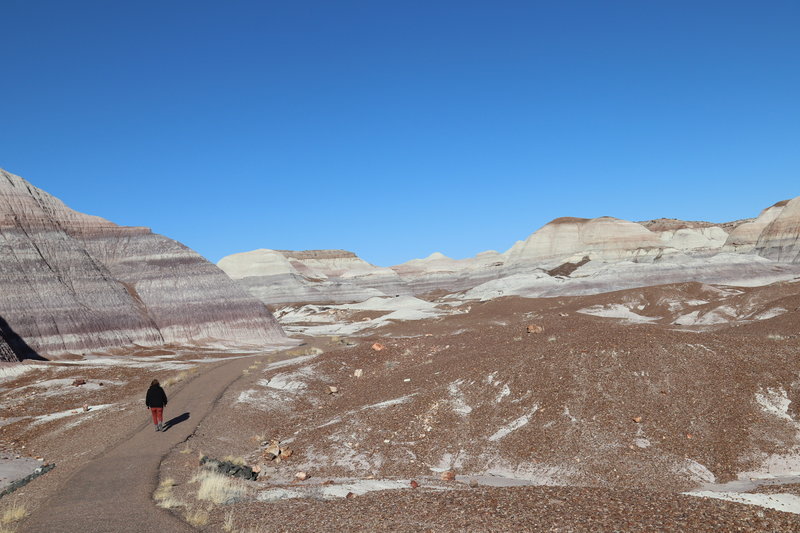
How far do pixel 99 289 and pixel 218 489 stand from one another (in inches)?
1483

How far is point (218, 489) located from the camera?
11.1 m

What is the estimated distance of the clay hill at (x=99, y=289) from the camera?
38.2m

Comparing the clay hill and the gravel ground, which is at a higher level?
the clay hill

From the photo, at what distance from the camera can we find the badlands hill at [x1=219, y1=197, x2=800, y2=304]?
7519 centimetres

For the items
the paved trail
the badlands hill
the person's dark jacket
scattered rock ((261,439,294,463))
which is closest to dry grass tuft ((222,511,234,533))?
the paved trail

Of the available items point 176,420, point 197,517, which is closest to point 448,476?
point 197,517

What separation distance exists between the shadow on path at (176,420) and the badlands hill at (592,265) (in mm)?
61920

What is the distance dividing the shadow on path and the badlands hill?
61920 mm

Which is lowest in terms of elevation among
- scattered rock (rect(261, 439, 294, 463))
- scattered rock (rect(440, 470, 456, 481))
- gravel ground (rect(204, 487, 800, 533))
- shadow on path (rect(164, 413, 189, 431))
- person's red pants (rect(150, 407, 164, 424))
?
scattered rock (rect(440, 470, 456, 481))

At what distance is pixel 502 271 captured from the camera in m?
115

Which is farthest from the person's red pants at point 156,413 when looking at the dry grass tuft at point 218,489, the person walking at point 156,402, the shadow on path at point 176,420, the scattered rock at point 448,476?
the scattered rock at point 448,476

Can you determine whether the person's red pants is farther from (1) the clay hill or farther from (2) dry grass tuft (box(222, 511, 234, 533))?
(1) the clay hill

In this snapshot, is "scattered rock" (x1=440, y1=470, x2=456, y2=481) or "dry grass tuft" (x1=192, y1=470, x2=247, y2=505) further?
"scattered rock" (x1=440, y1=470, x2=456, y2=481)

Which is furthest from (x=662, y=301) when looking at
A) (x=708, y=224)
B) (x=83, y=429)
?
(x=708, y=224)
